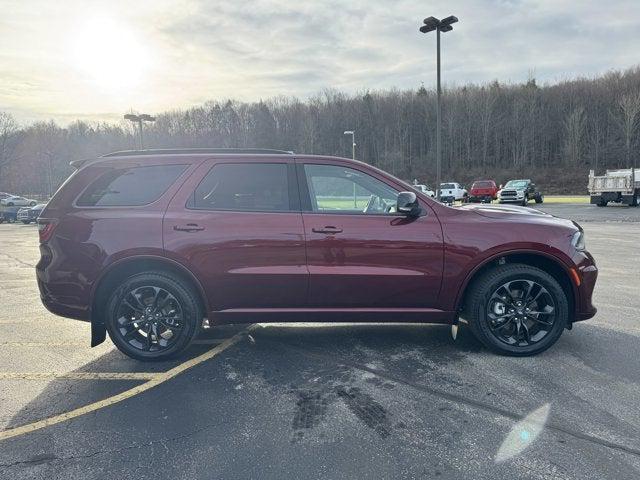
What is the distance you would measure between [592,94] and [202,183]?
89977 mm

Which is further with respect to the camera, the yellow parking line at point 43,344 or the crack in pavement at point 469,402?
the yellow parking line at point 43,344

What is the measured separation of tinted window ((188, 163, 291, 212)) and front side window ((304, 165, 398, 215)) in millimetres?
269

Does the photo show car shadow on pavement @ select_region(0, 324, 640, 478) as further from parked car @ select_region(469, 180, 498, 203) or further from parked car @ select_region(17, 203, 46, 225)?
parked car @ select_region(469, 180, 498, 203)

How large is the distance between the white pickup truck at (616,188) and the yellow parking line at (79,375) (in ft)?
94.2

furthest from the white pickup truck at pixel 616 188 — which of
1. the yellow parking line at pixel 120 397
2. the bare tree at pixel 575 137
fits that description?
the bare tree at pixel 575 137

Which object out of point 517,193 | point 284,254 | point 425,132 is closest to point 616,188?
point 517,193

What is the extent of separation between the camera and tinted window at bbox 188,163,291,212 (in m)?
3.93

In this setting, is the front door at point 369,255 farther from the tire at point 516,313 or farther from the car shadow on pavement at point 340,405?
the car shadow on pavement at point 340,405

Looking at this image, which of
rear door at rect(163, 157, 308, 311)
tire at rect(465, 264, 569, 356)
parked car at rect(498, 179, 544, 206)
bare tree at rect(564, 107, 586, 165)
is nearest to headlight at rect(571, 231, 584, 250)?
tire at rect(465, 264, 569, 356)

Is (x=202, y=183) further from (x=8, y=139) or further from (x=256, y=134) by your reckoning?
(x=256, y=134)

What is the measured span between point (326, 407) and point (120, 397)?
161 centimetres

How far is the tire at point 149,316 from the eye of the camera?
3912 millimetres

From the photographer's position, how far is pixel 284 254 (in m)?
3.82

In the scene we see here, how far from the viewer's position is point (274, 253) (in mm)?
3828
